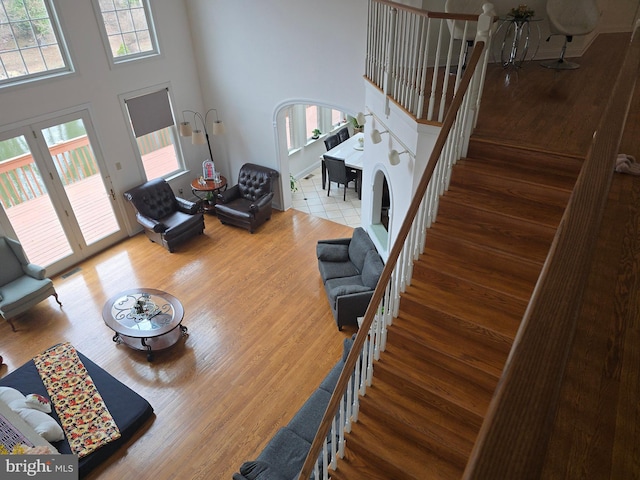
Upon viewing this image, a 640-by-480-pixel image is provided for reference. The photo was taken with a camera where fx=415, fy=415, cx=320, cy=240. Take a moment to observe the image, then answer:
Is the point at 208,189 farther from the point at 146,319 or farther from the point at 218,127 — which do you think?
the point at 146,319

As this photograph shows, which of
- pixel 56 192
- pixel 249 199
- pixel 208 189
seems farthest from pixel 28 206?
pixel 249 199

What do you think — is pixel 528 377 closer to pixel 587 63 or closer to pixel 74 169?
pixel 587 63

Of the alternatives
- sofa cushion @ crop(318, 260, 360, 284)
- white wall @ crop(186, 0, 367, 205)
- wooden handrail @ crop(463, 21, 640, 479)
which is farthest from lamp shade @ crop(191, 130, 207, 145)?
wooden handrail @ crop(463, 21, 640, 479)

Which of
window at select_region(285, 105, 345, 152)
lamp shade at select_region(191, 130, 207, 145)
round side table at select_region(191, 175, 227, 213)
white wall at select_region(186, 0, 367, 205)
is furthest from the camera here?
window at select_region(285, 105, 345, 152)

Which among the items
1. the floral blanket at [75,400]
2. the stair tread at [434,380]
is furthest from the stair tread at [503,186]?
the floral blanket at [75,400]

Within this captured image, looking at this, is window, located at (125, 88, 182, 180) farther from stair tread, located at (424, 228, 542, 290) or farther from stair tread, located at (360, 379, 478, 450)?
stair tread, located at (360, 379, 478, 450)

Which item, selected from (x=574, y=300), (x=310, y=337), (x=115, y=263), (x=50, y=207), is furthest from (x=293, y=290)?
(x=574, y=300)

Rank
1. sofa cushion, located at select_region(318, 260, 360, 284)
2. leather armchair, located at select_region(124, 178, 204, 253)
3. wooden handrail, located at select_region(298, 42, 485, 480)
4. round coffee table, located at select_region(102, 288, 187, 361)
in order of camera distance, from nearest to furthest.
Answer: wooden handrail, located at select_region(298, 42, 485, 480), round coffee table, located at select_region(102, 288, 187, 361), sofa cushion, located at select_region(318, 260, 360, 284), leather armchair, located at select_region(124, 178, 204, 253)

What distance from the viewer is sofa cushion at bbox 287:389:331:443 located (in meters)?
4.41

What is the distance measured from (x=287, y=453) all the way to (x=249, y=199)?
19.4 ft

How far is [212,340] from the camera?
6.13 m

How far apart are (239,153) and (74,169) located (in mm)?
3335

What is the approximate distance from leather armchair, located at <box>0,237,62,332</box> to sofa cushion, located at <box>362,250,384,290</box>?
4.91m

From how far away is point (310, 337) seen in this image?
613 cm
